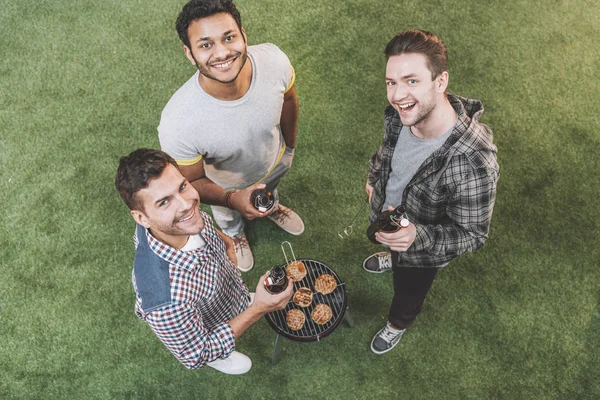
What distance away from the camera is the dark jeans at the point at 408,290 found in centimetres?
273

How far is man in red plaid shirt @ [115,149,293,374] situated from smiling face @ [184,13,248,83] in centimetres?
50

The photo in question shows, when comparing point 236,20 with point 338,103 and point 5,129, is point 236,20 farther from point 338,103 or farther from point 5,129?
point 5,129

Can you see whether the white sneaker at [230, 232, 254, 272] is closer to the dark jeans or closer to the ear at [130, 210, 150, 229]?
the dark jeans

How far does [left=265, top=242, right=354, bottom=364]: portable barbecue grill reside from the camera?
281 cm

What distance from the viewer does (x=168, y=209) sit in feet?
6.95

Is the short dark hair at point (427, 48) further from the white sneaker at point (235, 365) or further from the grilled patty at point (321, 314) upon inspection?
the white sneaker at point (235, 365)

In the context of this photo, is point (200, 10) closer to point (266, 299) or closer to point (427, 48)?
point (427, 48)

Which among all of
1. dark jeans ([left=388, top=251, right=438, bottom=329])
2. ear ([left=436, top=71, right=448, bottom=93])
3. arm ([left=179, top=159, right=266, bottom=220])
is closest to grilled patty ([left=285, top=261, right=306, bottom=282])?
arm ([left=179, top=159, right=266, bottom=220])

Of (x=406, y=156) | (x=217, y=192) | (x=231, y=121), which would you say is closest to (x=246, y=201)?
→ (x=217, y=192)

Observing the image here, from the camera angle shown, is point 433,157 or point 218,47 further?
point 218,47

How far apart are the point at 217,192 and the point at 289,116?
663mm

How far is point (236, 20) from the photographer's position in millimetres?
2467

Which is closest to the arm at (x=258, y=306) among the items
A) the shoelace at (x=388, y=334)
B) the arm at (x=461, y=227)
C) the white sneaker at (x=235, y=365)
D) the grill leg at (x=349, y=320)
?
the arm at (x=461, y=227)

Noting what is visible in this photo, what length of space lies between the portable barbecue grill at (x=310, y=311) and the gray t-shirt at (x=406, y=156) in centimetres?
71
